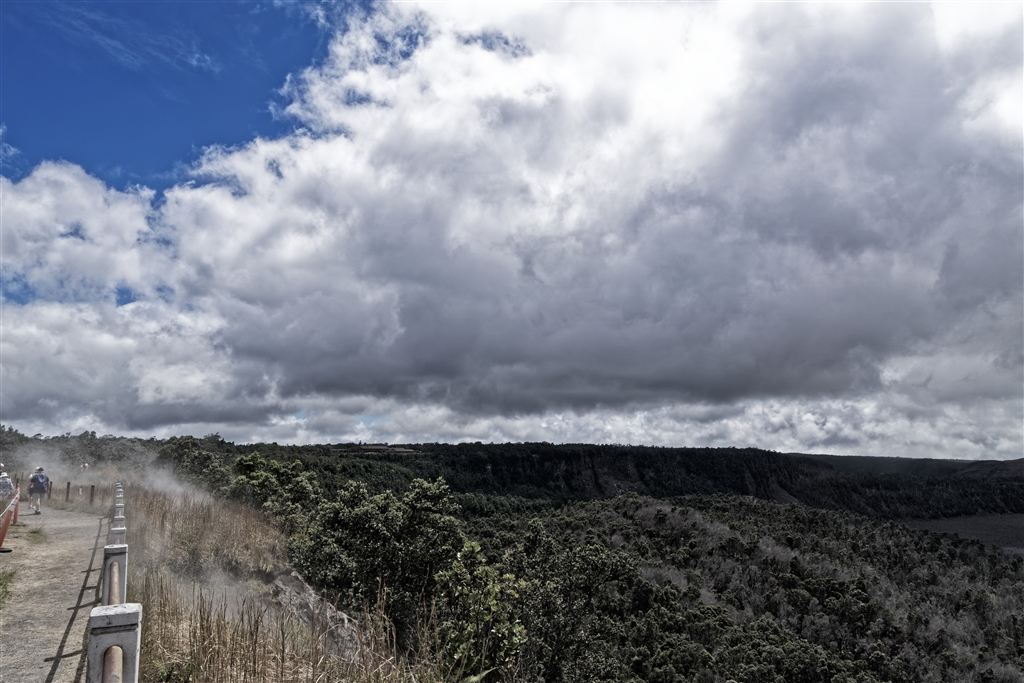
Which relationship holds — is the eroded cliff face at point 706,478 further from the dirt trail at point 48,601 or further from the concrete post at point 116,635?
the concrete post at point 116,635

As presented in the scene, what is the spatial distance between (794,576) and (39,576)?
44527 millimetres

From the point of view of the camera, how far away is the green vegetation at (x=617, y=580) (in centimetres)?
1630

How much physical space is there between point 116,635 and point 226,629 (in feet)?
13.2

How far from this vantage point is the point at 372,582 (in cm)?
1800

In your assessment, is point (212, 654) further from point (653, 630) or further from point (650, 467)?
point (650, 467)

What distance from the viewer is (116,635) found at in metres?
3.38

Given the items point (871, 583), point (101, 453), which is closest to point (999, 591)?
point (871, 583)

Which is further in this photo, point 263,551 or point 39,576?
point 263,551

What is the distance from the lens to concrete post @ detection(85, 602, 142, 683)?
327 centimetres

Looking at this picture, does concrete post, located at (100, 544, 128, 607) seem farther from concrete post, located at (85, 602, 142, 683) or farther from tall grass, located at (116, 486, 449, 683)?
concrete post, located at (85, 602, 142, 683)

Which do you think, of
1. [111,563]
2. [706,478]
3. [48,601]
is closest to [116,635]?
[111,563]

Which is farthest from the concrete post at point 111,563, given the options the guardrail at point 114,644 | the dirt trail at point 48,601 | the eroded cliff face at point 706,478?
the eroded cliff face at point 706,478

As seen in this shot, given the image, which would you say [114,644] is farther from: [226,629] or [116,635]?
[226,629]

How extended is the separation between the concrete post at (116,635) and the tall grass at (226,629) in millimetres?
3023
